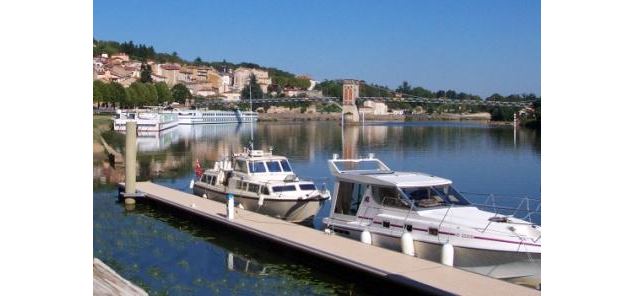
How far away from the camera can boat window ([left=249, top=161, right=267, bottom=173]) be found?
12.1 m

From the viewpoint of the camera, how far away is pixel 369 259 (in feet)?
24.7

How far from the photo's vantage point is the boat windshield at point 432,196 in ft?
27.6

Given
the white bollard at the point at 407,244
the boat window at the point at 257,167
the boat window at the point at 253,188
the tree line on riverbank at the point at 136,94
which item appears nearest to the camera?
the white bollard at the point at 407,244

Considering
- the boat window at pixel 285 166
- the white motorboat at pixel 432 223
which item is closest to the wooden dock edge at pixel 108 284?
the white motorboat at pixel 432 223

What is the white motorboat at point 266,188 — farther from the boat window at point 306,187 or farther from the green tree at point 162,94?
the green tree at point 162,94

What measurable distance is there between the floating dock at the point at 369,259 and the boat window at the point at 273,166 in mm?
1170

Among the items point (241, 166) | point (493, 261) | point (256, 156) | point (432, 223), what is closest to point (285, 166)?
point (256, 156)
